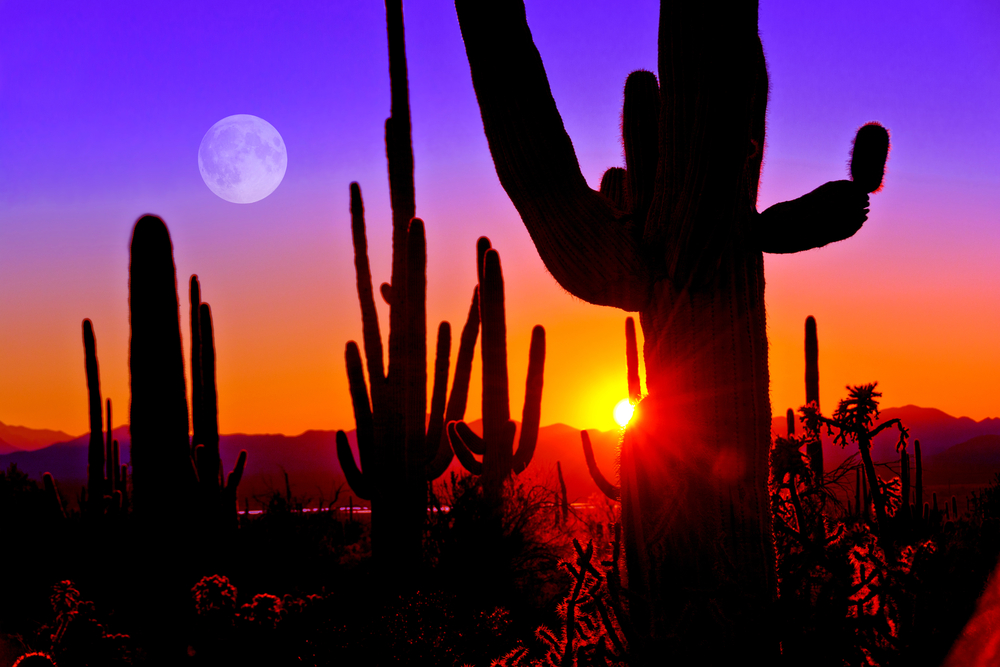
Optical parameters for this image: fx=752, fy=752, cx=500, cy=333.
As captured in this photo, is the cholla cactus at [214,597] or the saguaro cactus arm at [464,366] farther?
the saguaro cactus arm at [464,366]

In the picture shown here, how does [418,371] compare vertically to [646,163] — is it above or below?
below

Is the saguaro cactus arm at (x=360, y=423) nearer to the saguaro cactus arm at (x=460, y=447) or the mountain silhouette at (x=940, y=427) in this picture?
the saguaro cactus arm at (x=460, y=447)

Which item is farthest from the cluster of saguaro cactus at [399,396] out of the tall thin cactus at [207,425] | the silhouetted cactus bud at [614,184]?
the silhouetted cactus bud at [614,184]

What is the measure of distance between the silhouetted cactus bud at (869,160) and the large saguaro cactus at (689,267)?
1cm

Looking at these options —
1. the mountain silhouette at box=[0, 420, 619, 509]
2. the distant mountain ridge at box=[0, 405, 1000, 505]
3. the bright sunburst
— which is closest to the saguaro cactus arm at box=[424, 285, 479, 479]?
the bright sunburst

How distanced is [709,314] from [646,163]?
1487mm

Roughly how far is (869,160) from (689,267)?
1.78 m

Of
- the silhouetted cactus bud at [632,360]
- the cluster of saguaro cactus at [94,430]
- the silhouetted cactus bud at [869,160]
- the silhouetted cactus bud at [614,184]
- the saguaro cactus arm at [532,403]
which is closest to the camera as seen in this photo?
the silhouetted cactus bud at [869,160]

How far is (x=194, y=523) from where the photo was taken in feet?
22.9

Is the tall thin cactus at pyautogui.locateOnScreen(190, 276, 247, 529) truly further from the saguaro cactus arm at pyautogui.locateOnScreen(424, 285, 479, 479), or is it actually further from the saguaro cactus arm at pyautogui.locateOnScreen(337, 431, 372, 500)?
the saguaro cactus arm at pyautogui.locateOnScreen(424, 285, 479, 479)

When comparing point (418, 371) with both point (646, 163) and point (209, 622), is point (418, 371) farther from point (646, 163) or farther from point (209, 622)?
point (646, 163)

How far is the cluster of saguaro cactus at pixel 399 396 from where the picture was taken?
1086 cm

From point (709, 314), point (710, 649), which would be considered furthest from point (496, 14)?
point (710, 649)

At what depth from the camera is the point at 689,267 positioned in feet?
14.5
